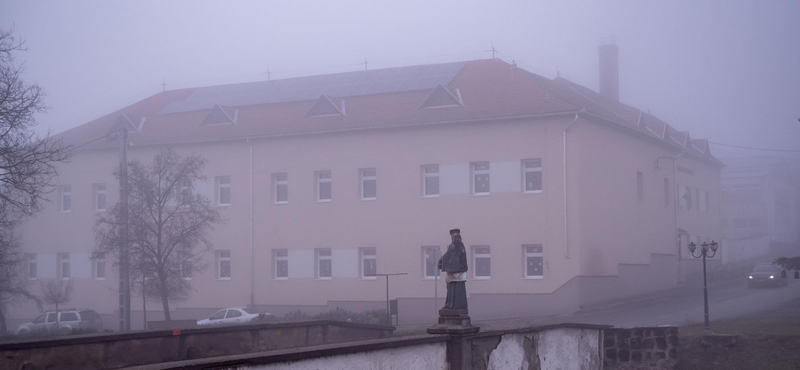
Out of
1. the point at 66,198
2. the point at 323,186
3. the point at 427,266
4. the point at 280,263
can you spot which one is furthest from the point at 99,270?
the point at 427,266

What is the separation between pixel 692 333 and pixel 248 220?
22873 mm

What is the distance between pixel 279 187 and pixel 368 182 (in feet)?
15.5

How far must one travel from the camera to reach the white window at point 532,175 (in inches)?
1344

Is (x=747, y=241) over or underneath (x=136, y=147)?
underneath

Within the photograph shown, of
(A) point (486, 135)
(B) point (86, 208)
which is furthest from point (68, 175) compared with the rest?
(A) point (486, 135)

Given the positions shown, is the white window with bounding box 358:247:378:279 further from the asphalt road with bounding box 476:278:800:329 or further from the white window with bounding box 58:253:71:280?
the white window with bounding box 58:253:71:280

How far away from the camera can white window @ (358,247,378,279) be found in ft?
120

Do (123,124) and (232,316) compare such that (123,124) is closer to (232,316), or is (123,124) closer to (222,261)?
(222,261)

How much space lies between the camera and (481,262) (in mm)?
34656

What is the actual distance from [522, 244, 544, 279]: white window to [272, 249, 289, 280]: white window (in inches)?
Answer: 454

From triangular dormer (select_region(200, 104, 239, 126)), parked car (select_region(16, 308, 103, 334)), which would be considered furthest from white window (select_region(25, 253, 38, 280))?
triangular dormer (select_region(200, 104, 239, 126))

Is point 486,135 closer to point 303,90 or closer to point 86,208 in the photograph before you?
point 303,90

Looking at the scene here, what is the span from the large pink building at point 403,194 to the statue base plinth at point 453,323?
69.0 feet

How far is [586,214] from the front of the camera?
111 ft
